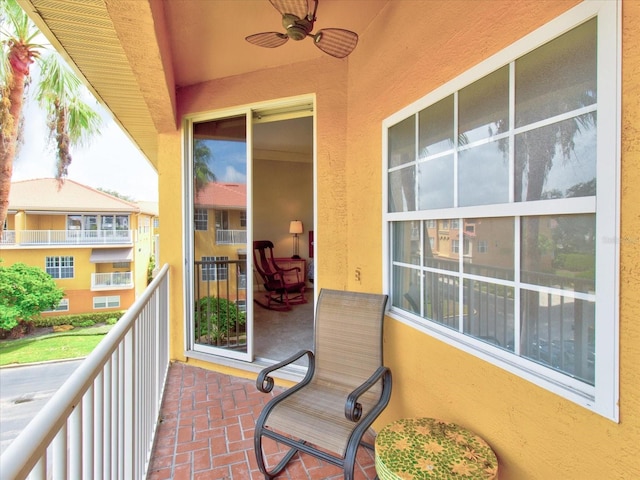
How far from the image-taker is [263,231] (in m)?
7.10

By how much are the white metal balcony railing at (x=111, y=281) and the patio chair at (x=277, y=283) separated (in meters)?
11.4

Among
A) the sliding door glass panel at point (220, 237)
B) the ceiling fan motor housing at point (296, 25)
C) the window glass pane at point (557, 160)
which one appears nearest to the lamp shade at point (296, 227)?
the sliding door glass panel at point (220, 237)

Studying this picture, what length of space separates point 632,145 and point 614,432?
857 millimetres

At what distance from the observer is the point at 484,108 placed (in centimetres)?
141

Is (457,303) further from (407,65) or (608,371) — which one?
(407,65)

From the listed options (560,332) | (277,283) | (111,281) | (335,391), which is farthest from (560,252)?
(111,281)

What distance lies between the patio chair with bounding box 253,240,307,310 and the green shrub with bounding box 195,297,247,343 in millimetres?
1847

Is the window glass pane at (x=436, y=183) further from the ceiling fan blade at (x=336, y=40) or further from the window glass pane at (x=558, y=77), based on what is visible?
the ceiling fan blade at (x=336, y=40)

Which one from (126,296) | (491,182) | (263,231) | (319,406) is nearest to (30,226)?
(126,296)

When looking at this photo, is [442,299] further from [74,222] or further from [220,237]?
[74,222]

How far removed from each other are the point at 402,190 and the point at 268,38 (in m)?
1.31

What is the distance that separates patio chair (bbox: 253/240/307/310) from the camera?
17.5ft

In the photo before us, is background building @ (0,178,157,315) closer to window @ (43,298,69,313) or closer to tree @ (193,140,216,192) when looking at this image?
window @ (43,298,69,313)

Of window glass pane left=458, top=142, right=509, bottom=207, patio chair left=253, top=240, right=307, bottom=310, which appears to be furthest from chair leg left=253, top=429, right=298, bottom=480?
patio chair left=253, top=240, right=307, bottom=310
